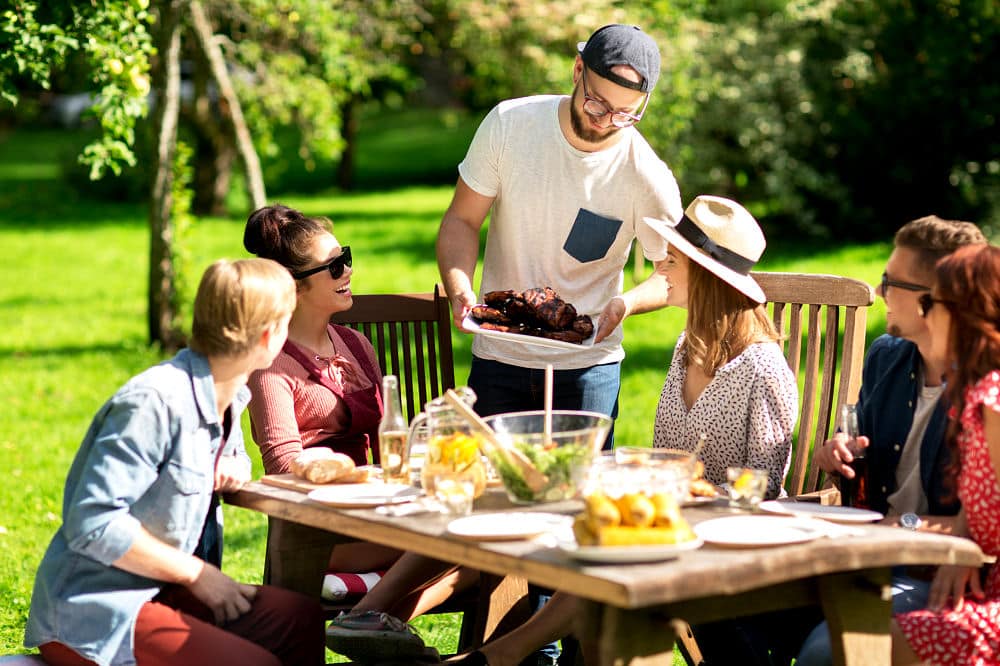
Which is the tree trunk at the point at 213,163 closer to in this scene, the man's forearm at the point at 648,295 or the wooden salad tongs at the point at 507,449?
the man's forearm at the point at 648,295

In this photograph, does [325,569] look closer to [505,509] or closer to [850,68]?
[505,509]

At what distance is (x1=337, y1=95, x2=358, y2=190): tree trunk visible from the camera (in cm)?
2506

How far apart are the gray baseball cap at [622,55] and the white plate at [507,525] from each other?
1554 millimetres

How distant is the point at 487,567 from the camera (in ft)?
8.84

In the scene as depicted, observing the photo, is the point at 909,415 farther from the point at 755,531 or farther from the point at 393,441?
the point at 393,441

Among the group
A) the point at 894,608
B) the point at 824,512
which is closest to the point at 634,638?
the point at 824,512

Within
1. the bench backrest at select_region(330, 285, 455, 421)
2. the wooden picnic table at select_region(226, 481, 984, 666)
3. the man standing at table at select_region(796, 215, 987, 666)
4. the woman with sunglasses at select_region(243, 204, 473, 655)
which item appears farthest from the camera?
the bench backrest at select_region(330, 285, 455, 421)

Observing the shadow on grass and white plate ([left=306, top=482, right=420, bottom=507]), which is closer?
white plate ([left=306, top=482, right=420, bottom=507])

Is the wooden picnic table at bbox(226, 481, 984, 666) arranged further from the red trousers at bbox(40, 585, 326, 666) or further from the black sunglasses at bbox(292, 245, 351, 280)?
the black sunglasses at bbox(292, 245, 351, 280)

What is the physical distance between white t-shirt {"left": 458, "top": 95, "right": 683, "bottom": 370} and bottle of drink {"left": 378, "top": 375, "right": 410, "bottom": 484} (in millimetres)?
982

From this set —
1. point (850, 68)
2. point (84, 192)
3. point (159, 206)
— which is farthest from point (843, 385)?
point (84, 192)

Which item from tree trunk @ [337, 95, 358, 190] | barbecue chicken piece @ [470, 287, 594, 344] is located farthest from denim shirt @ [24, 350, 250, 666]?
tree trunk @ [337, 95, 358, 190]

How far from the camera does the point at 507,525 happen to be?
2.83 meters

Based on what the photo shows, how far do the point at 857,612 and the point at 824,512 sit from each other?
277 millimetres
